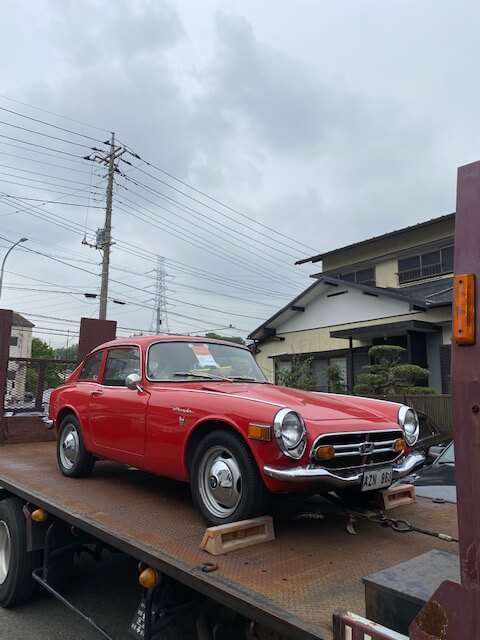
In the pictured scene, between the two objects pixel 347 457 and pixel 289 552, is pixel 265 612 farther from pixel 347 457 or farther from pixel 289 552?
pixel 347 457

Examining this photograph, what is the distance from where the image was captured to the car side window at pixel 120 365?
180 inches

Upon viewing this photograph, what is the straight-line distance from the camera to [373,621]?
1.87 m

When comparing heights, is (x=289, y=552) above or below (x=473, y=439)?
below

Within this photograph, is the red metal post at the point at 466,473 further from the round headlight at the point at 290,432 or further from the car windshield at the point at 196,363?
the car windshield at the point at 196,363

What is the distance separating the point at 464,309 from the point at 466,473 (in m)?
0.48

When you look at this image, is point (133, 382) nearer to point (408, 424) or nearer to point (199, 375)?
point (199, 375)

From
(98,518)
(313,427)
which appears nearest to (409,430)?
(313,427)

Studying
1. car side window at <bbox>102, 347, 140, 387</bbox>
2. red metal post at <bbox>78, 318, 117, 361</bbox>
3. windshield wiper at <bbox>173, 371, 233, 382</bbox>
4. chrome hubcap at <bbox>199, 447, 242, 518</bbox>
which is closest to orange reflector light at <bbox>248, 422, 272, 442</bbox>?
chrome hubcap at <bbox>199, 447, 242, 518</bbox>

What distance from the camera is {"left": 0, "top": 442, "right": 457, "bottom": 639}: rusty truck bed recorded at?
2195 millimetres

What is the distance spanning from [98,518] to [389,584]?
2.14 m

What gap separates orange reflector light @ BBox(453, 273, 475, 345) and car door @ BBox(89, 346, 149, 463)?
9.51ft

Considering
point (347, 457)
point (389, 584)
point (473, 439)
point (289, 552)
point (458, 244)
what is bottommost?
point (289, 552)

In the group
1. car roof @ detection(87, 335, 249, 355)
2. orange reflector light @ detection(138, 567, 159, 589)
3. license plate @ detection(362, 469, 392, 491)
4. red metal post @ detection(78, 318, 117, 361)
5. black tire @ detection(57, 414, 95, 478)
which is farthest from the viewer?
red metal post @ detection(78, 318, 117, 361)

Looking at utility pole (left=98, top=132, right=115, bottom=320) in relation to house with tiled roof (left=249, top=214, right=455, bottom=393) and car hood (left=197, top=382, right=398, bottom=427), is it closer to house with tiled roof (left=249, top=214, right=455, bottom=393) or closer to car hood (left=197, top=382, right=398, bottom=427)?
house with tiled roof (left=249, top=214, right=455, bottom=393)
